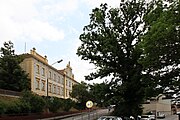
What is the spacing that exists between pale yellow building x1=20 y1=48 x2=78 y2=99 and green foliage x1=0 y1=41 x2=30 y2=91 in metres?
5.28

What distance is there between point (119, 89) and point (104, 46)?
5.14 meters

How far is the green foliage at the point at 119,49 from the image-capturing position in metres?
38.3

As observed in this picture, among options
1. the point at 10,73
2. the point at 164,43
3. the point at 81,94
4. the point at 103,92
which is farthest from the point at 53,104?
the point at 164,43

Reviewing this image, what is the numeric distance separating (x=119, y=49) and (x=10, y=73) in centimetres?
2235

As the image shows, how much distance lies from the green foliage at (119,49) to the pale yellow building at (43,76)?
426 inches

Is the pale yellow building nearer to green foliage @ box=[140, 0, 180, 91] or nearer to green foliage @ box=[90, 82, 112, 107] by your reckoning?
green foliage @ box=[90, 82, 112, 107]

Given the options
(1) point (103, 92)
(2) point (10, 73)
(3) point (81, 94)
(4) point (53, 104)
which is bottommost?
(4) point (53, 104)

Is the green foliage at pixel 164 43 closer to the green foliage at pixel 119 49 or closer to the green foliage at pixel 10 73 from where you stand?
the green foliage at pixel 119 49

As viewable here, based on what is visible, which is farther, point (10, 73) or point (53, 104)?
point (53, 104)

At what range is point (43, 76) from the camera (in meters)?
69.4

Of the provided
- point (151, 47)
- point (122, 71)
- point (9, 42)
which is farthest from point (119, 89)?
point (9, 42)

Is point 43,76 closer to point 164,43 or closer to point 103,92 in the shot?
point 103,92

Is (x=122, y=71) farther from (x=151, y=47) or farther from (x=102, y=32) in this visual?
(x=151, y=47)

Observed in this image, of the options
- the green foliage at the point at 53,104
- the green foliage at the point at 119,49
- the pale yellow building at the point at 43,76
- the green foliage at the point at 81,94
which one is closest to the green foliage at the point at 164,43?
the green foliage at the point at 119,49
